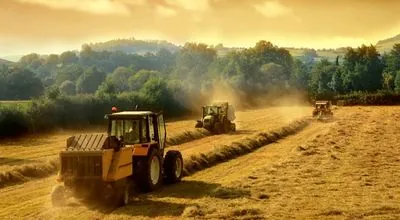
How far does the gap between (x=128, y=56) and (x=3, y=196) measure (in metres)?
177

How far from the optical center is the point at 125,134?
1633 centimetres

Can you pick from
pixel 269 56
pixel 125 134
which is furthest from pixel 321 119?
pixel 269 56

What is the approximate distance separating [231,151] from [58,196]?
39.0 feet

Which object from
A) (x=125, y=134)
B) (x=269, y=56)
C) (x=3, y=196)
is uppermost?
(x=269, y=56)

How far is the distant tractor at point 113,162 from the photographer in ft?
45.5

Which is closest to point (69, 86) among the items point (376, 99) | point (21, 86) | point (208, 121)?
point (21, 86)

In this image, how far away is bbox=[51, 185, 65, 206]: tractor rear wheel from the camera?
46.7 ft

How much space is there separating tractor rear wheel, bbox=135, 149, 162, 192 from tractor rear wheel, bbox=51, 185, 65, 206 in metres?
2.29

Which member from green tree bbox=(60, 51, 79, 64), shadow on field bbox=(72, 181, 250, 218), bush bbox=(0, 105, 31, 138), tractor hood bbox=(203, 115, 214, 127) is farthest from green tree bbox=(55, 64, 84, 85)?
shadow on field bbox=(72, 181, 250, 218)

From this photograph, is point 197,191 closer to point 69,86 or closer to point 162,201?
point 162,201

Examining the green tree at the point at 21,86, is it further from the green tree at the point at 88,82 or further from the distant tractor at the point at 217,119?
the distant tractor at the point at 217,119

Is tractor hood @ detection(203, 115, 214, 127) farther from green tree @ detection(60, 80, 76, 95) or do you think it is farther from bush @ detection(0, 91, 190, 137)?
green tree @ detection(60, 80, 76, 95)

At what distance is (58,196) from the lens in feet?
46.9

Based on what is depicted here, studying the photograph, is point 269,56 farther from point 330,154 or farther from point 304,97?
point 330,154
